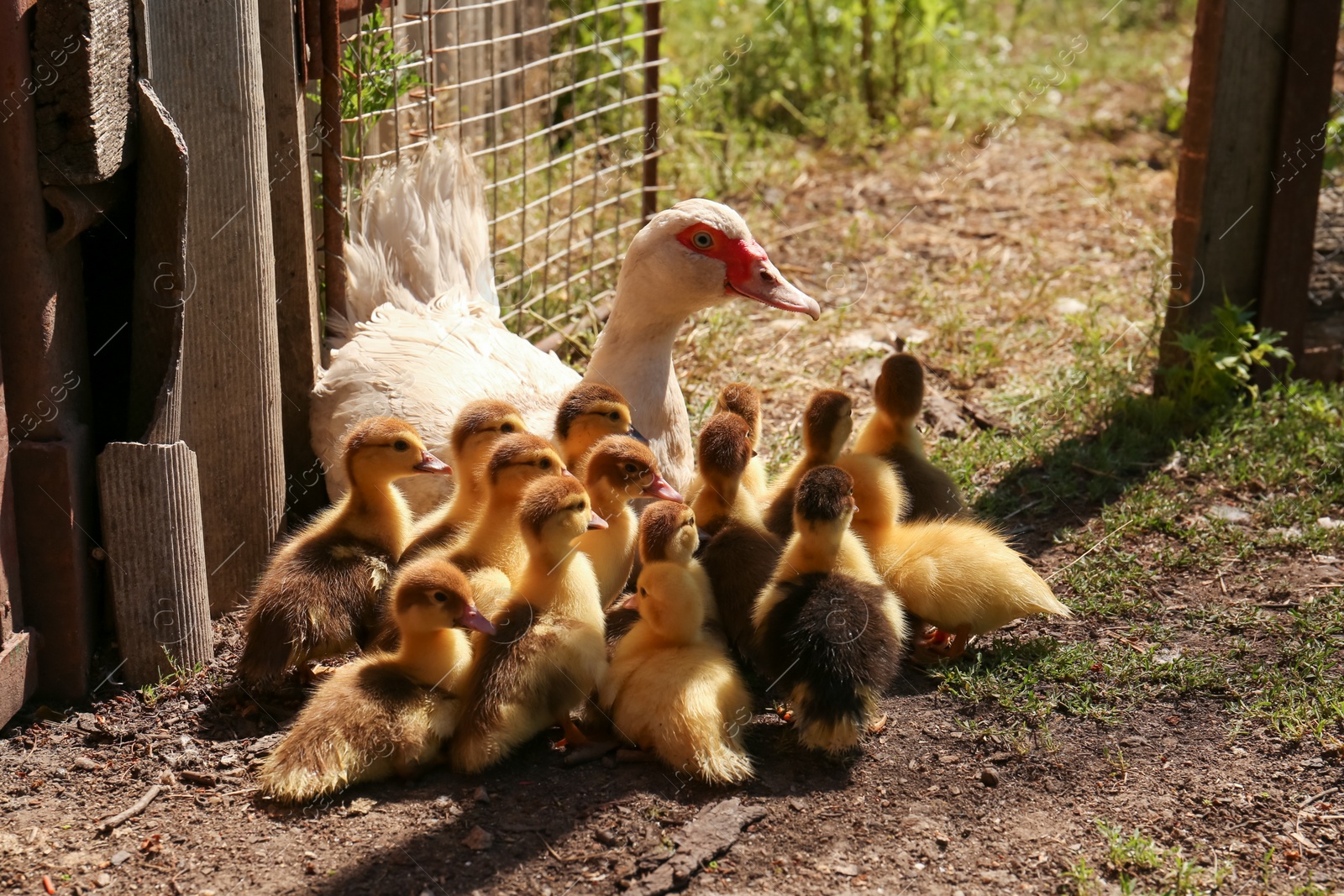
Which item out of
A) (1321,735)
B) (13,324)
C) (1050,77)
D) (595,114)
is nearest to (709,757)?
(1321,735)

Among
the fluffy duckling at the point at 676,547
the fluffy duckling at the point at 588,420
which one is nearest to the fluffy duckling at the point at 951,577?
the fluffy duckling at the point at 676,547

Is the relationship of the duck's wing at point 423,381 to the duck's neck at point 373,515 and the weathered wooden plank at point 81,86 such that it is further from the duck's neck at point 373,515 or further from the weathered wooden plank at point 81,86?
the weathered wooden plank at point 81,86

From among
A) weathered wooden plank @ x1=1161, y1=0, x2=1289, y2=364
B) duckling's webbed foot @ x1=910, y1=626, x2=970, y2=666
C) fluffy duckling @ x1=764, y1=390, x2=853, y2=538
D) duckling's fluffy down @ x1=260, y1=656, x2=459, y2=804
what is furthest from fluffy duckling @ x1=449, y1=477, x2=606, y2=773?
weathered wooden plank @ x1=1161, y1=0, x2=1289, y2=364

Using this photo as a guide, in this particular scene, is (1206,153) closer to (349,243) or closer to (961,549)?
(961,549)

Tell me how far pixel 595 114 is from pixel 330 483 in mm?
2594

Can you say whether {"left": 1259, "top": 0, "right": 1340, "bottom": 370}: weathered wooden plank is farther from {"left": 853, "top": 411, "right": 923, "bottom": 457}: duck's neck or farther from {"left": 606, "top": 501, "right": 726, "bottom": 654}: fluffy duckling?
{"left": 606, "top": 501, "right": 726, "bottom": 654}: fluffy duckling

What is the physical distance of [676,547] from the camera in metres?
4.01

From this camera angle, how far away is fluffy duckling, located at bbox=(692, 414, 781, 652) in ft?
14.2

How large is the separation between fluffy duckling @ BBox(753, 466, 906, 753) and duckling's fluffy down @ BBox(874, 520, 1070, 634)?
224mm

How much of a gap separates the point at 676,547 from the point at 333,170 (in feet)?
7.52

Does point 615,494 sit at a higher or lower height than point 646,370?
lower

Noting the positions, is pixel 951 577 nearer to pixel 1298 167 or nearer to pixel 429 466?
pixel 429 466

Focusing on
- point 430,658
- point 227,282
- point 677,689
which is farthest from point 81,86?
point 677,689

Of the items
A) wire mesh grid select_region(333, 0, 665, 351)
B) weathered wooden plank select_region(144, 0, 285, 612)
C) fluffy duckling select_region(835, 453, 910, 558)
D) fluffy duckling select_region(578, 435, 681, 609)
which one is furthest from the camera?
wire mesh grid select_region(333, 0, 665, 351)
